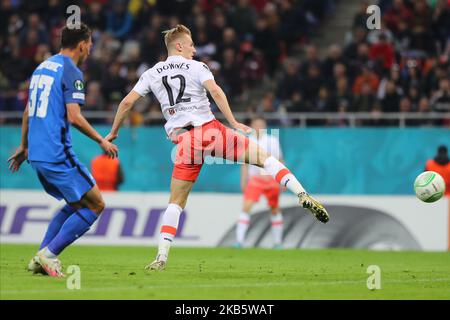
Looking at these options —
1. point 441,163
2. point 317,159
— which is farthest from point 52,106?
point 317,159

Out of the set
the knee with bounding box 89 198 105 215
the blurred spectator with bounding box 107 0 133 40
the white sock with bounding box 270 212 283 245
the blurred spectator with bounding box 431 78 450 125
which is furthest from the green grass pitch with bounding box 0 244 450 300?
the blurred spectator with bounding box 107 0 133 40

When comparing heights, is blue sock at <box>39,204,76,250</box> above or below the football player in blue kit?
below

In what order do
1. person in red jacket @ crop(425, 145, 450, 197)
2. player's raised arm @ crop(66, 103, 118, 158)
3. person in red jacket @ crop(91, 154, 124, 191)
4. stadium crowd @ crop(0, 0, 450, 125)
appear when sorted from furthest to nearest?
stadium crowd @ crop(0, 0, 450, 125) → person in red jacket @ crop(91, 154, 124, 191) → person in red jacket @ crop(425, 145, 450, 197) → player's raised arm @ crop(66, 103, 118, 158)

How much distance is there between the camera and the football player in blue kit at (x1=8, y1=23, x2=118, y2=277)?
9773 mm

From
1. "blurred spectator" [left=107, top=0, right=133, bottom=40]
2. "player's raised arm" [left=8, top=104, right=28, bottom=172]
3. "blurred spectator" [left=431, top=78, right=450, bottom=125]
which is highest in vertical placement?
"blurred spectator" [left=107, top=0, right=133, bottom=40]

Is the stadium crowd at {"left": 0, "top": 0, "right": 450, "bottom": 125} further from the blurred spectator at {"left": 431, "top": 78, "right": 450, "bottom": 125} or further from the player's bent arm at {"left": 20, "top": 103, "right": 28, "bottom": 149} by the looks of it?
the player's bent arm at {"left": 20, "top": 103, "right": 28, "bottom": 149}

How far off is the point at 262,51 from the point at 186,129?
526 inches

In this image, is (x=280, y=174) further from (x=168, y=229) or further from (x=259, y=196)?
(x=259, y=196)

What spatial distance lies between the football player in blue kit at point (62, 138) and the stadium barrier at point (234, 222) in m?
8.76

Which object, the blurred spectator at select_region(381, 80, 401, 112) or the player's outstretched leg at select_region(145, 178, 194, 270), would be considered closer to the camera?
the player's outstretched leg at select_region(145, 178, 194, 270)

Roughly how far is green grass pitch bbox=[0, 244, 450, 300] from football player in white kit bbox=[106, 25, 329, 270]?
Result: 32.9 inches

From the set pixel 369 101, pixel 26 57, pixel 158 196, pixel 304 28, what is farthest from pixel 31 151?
pixel 304 28
